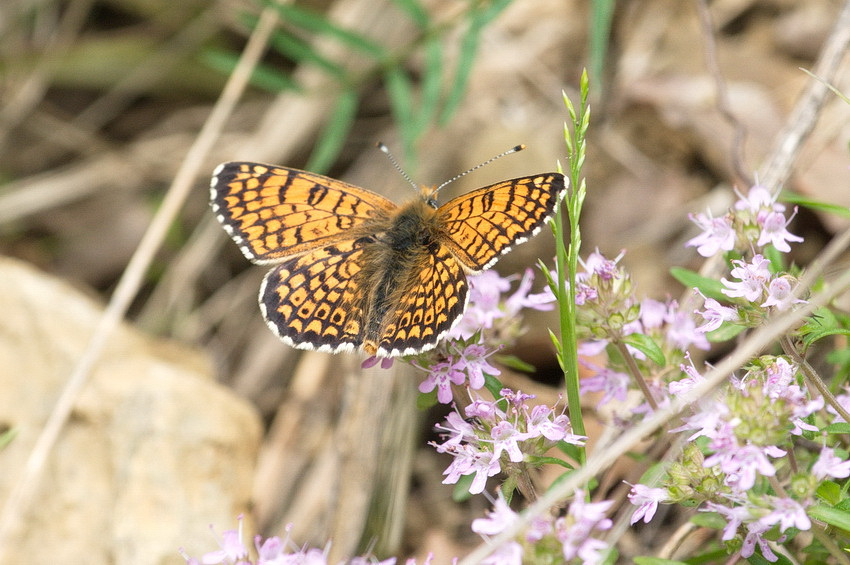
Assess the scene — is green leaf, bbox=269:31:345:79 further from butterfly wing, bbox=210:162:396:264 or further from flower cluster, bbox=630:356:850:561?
flower cluster, bbox=630:356:850:561

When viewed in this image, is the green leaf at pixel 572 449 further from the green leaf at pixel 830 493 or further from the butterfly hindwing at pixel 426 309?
the green leaf at pixel 830 493


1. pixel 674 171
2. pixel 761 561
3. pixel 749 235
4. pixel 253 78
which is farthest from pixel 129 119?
pixel 761 561

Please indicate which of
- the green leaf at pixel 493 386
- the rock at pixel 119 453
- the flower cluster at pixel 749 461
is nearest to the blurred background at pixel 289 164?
the rock at pixel 119 453

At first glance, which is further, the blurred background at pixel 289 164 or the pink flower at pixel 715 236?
the blurred background at pixel 289 164

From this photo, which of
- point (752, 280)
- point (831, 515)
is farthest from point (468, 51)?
point (831, 515)

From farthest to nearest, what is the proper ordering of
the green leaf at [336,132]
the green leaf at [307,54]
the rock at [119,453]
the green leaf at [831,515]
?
the green leaf at [307,54]
the green leaf at [336,132]
the rock at [119,453]
the green leaf at [831,515]

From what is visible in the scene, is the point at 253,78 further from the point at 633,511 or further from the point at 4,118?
the point at 633,511
